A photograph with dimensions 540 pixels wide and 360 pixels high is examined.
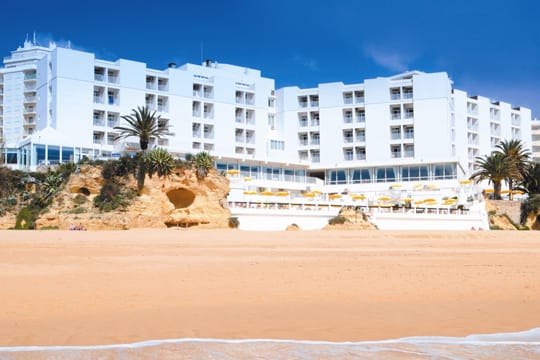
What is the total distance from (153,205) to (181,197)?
3.60 m

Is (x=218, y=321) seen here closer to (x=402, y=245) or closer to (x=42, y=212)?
(x=402, y=245)

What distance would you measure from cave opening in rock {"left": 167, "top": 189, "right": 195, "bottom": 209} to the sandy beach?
60.6ft

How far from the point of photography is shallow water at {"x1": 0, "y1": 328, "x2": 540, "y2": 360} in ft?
22.9

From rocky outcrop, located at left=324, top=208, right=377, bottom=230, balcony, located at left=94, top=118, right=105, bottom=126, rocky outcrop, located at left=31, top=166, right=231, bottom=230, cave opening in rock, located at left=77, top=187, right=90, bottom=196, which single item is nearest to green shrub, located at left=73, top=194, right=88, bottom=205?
rocky outcrop, located at left=31, top=166, right=231, bottom=230

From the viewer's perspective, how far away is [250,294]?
10797 millimetres

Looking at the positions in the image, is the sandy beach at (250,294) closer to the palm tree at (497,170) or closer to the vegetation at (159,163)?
the vegetation at (159,163)

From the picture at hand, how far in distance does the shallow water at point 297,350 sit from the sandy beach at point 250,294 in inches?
13.3

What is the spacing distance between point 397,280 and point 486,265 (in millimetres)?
4202

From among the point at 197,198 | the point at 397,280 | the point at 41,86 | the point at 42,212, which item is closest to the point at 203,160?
the point at 197,198

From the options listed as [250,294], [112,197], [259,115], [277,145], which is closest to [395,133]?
[277,145]

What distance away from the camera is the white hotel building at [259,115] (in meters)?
58.6

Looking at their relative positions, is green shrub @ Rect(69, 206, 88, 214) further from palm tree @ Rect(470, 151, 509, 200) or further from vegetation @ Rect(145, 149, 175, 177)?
palm tree @ Rect(470, 151, 509, 200)

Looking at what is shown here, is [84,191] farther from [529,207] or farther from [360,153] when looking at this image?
[360,153]

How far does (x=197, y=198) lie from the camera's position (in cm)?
3581
